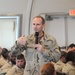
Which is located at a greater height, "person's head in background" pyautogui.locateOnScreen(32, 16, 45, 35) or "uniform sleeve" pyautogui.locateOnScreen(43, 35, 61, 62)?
"person's head in background" pyautogui.locateOnScreen(32, 16, 45, 35)

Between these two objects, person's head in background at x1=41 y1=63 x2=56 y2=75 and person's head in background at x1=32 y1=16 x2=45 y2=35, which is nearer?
person's head in background at x1=41 y1=63 x2=56 y2=75

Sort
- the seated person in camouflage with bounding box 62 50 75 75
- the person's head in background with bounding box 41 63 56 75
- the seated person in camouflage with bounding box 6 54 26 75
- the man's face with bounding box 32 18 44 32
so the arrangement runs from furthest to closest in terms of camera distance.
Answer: the seated person in camouflage with bounding box 6 54 26 75
the seated person in camouflage with bounding box 62 50 75 75
the man's face with bounding box 32 18 44 32
the person's head in background with bounding box 41 63 56 75

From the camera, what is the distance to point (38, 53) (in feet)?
6.63

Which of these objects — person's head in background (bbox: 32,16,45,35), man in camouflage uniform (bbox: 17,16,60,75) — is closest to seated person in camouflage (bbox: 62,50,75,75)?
man in camouflage uniform (bbox: 17,16,60,75)

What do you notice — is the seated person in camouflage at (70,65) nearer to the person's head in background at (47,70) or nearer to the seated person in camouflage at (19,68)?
the person's head in background at (47,70)

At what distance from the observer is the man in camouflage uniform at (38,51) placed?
6.55 feet

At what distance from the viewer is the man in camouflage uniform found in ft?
6.55

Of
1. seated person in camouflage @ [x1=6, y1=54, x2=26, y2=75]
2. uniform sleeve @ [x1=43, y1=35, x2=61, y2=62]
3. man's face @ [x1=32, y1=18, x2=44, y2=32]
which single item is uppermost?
man's face @ [x1=32, y1=18, x2=44, y2=32]

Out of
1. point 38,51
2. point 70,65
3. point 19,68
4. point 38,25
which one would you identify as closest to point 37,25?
point 38,25

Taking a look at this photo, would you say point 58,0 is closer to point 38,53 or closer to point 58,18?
point 58,18

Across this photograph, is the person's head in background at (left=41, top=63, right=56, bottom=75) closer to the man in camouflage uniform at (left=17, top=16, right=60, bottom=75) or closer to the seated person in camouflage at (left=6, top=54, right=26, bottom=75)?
the man in camouflage uniform at (left=17, top=16, right=60, bottom=75)

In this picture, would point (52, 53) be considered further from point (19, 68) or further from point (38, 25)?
point (19, 68)

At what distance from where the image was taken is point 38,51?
2.01 m

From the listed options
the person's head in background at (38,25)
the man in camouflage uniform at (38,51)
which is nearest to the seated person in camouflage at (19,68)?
the man in camouflage uniform at (38,51)
